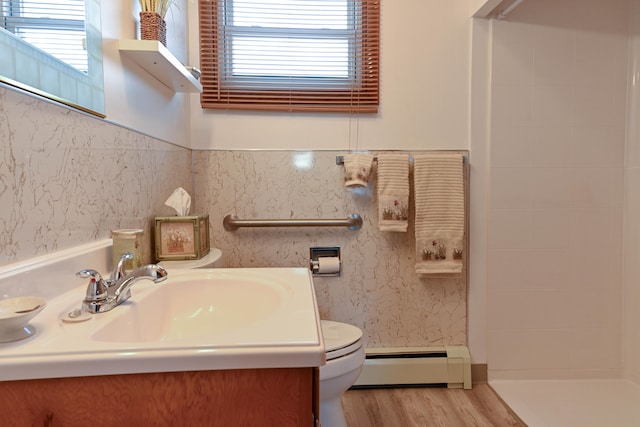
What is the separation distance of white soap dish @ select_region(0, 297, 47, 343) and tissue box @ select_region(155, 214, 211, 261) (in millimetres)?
688

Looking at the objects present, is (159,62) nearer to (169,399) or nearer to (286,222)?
(286,222)

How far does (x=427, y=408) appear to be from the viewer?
5.27 feet

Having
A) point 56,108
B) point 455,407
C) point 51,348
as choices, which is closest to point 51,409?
point 51,348

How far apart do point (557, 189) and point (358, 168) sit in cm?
102

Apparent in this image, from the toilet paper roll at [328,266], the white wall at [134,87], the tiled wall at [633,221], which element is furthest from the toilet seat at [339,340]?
the tiled wall at [633,221]

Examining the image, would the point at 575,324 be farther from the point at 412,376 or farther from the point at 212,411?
the point at 212,411

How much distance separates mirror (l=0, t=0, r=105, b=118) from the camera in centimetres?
64

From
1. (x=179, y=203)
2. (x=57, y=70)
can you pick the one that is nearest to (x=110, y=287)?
(x=57, y=70)

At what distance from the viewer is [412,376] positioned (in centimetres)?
177

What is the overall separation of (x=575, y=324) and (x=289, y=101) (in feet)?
6.12

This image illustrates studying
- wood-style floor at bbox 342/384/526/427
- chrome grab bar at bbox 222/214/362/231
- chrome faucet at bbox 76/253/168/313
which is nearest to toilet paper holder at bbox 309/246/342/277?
chrome grab bar at bbox 222/214/362/231

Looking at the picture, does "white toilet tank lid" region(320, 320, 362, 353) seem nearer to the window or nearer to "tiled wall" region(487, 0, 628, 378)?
"tiled wall" region(487, 0, 628, 378)

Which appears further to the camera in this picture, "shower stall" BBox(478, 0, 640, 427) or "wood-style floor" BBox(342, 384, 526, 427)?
Result: "shower stall" BBox(478, 0, 640, 427)

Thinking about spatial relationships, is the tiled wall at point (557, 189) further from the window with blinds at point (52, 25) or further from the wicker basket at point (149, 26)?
the window with blinds at point (52, 25)
